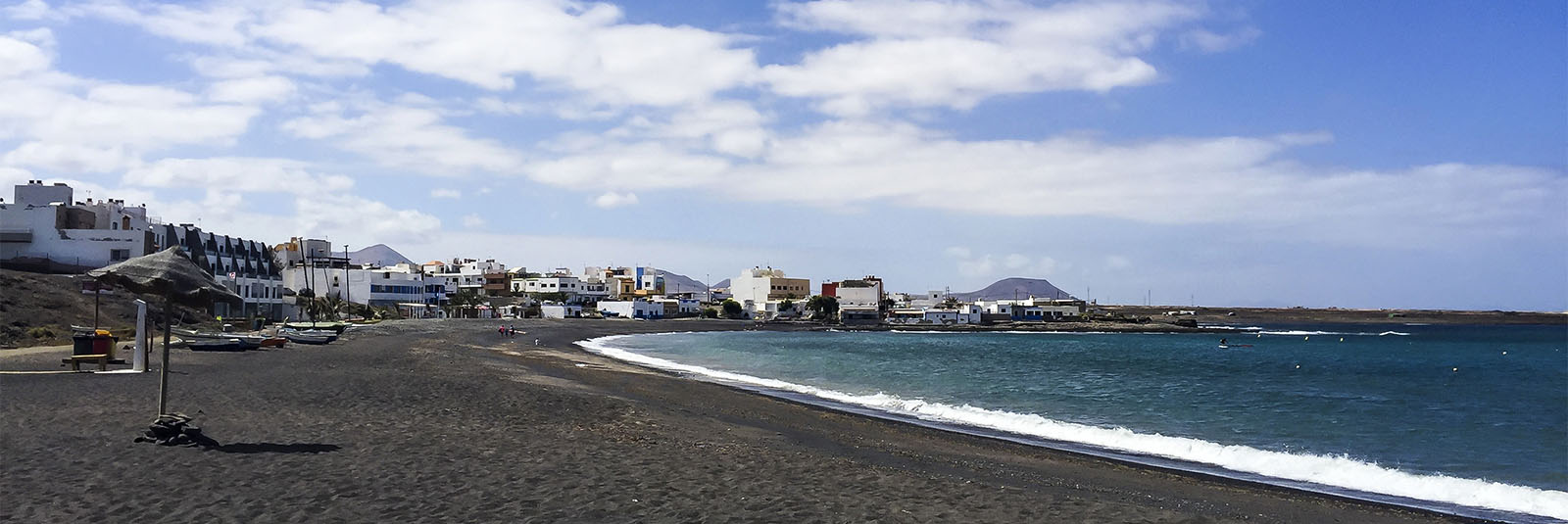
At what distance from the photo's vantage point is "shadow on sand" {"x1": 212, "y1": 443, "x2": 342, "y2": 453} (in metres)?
12.2

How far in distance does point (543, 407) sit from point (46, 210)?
63.8m

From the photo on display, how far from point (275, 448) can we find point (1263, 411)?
2736cm

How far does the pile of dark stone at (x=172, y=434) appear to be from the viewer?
12109 millimetres

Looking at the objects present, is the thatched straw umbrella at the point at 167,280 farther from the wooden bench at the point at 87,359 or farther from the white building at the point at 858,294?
the white building at the point at 858,294

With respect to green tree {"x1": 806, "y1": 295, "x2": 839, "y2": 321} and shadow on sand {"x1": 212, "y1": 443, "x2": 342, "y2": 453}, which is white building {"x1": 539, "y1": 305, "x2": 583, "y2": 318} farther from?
shadow on sand {"x1": 212, "y1": 443, "x2": 342, "y2": 453}

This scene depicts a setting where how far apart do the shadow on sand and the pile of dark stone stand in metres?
0.24

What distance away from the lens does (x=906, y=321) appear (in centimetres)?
14912

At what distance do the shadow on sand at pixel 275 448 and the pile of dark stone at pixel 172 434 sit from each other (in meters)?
0.24

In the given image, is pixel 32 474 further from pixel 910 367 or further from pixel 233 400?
pixel 910 367

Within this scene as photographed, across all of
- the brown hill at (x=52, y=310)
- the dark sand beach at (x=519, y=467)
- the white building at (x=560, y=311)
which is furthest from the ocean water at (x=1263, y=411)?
the white building at (x=560, y=311)

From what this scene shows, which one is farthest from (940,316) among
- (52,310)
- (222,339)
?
(222,339)

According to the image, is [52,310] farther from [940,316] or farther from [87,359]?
[940,316]

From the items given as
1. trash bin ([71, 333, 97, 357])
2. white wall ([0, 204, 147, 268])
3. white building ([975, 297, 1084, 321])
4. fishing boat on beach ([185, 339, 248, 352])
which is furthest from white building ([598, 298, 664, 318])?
trash bin ([71, 333, 97, 357])

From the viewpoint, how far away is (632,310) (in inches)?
5581
